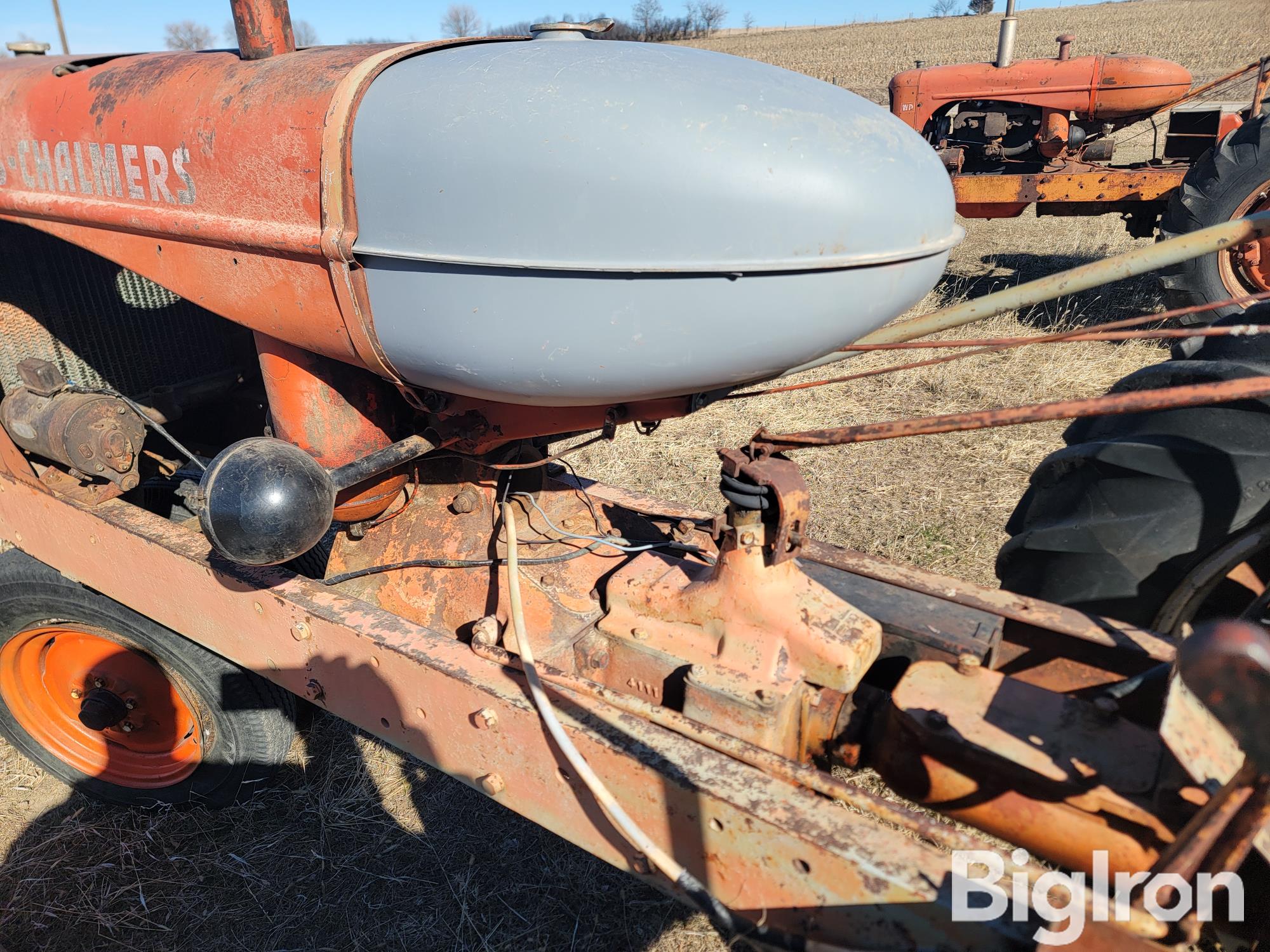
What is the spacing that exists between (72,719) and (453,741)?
5.45 feet

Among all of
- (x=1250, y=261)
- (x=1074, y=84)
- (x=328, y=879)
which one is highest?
(x=1074, y=84)

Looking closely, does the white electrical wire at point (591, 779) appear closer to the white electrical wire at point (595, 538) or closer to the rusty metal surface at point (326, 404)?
the white electrical wire at point (595, 538)

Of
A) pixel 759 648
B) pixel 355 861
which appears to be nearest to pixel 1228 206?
pixel 759 648

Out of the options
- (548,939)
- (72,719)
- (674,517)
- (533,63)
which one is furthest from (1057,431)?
(72,719)

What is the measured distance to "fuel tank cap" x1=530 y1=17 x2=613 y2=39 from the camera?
155 cm

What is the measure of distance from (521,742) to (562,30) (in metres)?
1.28

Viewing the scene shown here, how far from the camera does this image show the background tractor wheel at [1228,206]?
4.82 m

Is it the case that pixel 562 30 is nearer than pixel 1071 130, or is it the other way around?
pixel 562 30

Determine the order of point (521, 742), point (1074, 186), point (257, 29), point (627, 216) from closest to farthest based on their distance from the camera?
point (627, 216) < point (521, 742) < point (257, 29) < point (1074, 186)

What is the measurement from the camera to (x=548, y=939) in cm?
209

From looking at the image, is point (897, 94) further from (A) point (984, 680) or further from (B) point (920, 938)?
(B) point (920, 938)

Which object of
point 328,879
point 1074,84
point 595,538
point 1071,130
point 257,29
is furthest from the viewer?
point 1071,130

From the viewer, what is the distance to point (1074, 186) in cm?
612

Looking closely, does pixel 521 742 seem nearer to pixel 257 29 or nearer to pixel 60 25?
pixel 257 29
